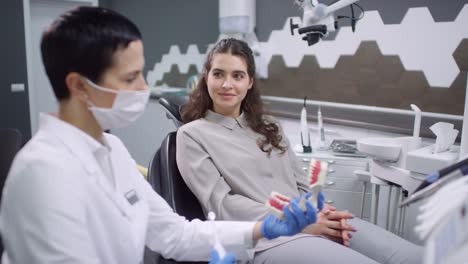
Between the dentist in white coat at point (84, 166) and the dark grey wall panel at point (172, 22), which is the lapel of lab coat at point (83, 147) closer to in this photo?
the dentist in white coat at point (84, 166)

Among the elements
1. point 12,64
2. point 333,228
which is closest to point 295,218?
point 333,228

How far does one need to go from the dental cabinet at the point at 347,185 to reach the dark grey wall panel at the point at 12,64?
319cm

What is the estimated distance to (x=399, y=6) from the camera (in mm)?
2479

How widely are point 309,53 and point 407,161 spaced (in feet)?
4.98

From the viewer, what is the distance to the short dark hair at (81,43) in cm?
86

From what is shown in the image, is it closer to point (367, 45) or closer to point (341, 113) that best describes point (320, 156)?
point (341, 113)

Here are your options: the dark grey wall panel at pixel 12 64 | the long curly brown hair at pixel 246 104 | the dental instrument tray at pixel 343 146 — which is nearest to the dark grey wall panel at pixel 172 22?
the dark grey wall panel at pixel 12 64

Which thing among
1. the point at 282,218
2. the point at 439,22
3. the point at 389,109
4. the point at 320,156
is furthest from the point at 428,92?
the point at 282,218

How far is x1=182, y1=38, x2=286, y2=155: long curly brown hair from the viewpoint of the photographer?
1.66m

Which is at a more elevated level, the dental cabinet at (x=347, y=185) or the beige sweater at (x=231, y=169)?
the beige sweater at (x=231, y=169)

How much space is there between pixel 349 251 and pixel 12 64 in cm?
381

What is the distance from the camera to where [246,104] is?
1.78m

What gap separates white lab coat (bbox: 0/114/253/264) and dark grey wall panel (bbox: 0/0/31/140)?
3375mm

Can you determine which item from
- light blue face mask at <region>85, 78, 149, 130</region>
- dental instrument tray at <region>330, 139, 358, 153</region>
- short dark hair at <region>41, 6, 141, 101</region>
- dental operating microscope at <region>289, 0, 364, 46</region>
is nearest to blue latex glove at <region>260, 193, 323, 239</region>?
light blue face mask at <region>85, 78, 149, 130</region>
